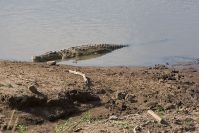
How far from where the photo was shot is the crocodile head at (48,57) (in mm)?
13538

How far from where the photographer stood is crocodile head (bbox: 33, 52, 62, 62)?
44.4 ft

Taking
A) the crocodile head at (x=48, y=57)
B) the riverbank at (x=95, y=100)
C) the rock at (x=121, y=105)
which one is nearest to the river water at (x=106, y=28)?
the crocodile head at (x=48, y=57)

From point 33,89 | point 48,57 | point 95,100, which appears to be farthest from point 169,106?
point 48,57

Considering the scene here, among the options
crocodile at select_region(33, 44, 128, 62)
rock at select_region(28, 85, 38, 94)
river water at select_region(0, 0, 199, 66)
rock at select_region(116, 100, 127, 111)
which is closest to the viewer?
rock at select_region(28, 85, 38, 94)

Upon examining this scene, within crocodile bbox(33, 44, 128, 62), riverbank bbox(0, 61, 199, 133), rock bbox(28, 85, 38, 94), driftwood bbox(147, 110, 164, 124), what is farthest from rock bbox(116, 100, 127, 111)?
crocodile bbox(33, 44, 128, 62)

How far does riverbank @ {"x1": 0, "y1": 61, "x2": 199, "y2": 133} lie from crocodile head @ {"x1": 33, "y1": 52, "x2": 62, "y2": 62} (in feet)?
5.91

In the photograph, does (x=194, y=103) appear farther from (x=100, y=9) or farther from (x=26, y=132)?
(x=100, y=9)

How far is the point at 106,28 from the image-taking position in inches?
649

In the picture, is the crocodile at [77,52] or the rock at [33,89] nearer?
the rock at [33,89]

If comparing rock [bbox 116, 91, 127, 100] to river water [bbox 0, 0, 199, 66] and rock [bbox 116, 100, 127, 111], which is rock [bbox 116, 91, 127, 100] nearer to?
rock [bbox 116, 100, 127, 111]

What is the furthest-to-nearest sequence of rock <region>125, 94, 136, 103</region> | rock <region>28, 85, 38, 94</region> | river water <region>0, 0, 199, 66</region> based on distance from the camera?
river water <region>0, 0, 199, 66</region> → rock <region>125, 94, 136, 103</region> → rock <region>28, 85, 38, 94</region>

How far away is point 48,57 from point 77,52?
89 centimetres

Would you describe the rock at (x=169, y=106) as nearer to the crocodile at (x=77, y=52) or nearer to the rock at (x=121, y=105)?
the rock at (x=121, y=105)

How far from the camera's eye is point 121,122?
8.06 metres
